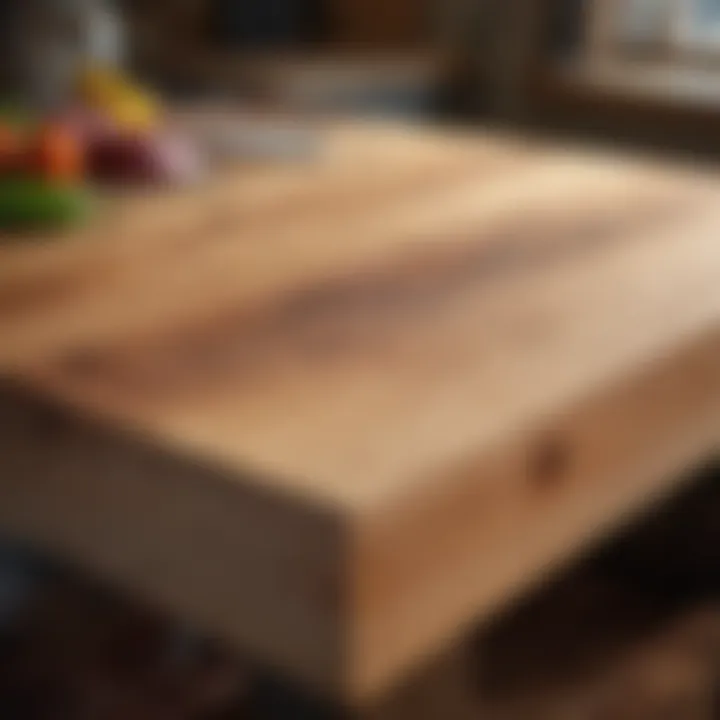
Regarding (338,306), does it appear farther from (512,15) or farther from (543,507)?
(512,15)

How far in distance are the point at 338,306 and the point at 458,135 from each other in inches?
24.7

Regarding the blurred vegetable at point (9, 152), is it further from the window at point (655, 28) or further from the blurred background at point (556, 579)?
the window at point (655, 28)

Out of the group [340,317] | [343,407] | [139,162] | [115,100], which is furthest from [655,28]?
[343,407]

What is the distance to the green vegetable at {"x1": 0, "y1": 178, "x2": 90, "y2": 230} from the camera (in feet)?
3.26

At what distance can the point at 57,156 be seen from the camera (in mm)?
1062

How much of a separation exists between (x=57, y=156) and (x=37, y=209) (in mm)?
82

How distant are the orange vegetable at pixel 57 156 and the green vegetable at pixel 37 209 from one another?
0.05m

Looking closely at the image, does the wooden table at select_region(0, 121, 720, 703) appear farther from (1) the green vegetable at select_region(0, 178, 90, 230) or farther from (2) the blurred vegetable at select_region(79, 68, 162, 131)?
(2) the blurred vegetable at select_region(79, 68, 162, 131)

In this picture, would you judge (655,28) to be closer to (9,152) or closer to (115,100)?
(115,100)

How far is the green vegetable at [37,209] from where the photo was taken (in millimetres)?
995

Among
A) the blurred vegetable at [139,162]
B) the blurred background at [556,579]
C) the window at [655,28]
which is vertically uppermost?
the blurred vegetable at [139,162]

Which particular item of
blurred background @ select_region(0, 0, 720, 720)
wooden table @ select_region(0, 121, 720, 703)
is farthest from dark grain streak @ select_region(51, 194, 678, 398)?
blurred background @ select_region(0, 0, 720, 720)

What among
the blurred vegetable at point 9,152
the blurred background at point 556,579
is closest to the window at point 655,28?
the blurred background at point 556,579

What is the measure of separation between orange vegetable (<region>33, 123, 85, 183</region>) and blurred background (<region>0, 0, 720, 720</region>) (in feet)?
1.07
